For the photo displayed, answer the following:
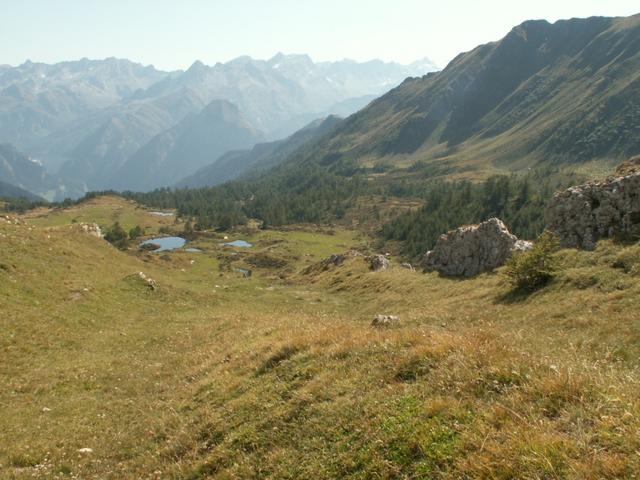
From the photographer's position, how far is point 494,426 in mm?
8141

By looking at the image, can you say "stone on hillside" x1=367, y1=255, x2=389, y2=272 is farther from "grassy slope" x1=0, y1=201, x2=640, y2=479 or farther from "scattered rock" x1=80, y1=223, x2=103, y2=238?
"scattered rock" x1=80, y1=223, x2=103, y2=238

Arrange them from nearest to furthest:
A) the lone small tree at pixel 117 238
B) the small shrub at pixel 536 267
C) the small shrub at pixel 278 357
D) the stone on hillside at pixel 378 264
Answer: the small shrub at pixel 278 357, the small shrub at pixel 536 267, the stone on hillside at pixel 378 264, the lone small tree at pixel 117 238

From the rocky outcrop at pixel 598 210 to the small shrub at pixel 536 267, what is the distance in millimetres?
4107

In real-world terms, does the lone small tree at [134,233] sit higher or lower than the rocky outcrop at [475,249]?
lower

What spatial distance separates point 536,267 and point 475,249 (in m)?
17.5

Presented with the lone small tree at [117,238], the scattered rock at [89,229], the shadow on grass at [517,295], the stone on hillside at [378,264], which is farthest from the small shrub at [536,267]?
the lone small tree at [117,238]

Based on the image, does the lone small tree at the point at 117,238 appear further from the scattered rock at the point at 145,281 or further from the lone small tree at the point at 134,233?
the scattered rock at the point at 145,281

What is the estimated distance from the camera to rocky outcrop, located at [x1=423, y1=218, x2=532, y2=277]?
43916 mm

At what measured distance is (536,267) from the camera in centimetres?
2981

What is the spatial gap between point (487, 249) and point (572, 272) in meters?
17.8

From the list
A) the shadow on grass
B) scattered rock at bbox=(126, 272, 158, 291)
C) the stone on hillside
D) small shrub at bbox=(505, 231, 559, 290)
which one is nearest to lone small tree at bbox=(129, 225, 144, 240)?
the stone on hillside

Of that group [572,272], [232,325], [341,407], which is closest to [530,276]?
[572,272]

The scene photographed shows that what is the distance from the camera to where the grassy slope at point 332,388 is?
25.8ft

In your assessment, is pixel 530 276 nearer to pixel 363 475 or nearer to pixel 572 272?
pixel 572 272
